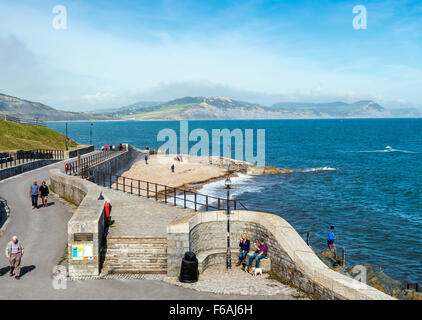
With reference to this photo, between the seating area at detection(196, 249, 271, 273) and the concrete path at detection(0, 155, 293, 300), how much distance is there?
2.25 metres

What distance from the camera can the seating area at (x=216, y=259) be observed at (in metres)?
14.9

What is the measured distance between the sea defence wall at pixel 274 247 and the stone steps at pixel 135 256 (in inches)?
25.5

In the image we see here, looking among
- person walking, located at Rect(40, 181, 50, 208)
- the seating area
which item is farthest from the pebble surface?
person walking, located at Rect(40, 181, 50, 208)

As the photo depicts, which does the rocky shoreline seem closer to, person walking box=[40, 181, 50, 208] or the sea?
the sea

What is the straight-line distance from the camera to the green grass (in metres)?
46.2

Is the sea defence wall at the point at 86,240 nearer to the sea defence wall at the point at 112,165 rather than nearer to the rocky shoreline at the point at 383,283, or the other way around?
the rocky shoreline at the point at 383,283

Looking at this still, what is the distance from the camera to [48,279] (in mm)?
12594

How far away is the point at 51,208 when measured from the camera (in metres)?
20.6

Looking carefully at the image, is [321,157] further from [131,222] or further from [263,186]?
[131,222]
